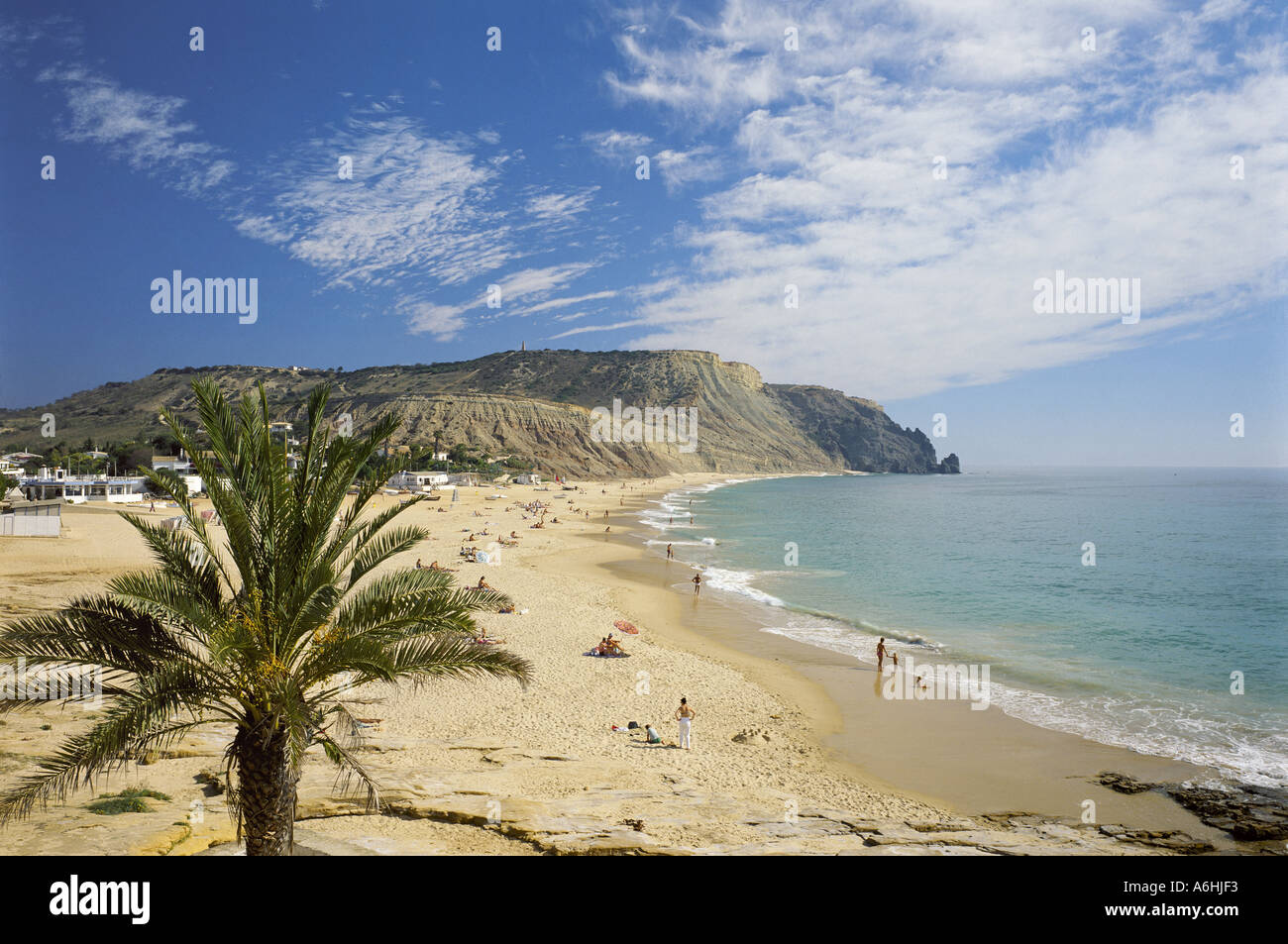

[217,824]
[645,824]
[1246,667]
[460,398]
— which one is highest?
[460,398]

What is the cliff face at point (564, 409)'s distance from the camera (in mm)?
115688

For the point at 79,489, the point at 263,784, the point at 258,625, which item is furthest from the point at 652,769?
the point at 79,489

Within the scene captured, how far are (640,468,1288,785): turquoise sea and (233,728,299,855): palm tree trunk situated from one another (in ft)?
49.6

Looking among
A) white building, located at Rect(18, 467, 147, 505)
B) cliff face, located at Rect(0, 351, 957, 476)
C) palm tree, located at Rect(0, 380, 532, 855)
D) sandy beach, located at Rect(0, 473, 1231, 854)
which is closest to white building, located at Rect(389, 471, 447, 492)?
white building, located at Rect(18, 467, 147, 505)

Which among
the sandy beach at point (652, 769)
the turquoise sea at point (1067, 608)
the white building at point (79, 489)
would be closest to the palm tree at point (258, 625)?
the sandy beach at point (652, 769)

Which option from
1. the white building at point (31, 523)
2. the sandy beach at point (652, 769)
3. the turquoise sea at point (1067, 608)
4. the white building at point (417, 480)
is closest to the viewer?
the sandy beach at point (652, 769)

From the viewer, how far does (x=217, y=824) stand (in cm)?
756

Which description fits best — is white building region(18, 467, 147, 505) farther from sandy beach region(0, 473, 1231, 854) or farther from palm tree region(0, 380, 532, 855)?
palm tree region(0, 380, 532, 855)

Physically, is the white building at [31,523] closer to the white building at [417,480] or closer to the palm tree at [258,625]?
the palm tree at [258,625]

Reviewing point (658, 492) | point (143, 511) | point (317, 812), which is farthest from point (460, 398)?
point (317, 812)

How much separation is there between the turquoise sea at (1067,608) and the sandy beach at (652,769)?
2.75 m

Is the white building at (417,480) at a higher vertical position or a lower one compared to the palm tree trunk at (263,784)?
higher
